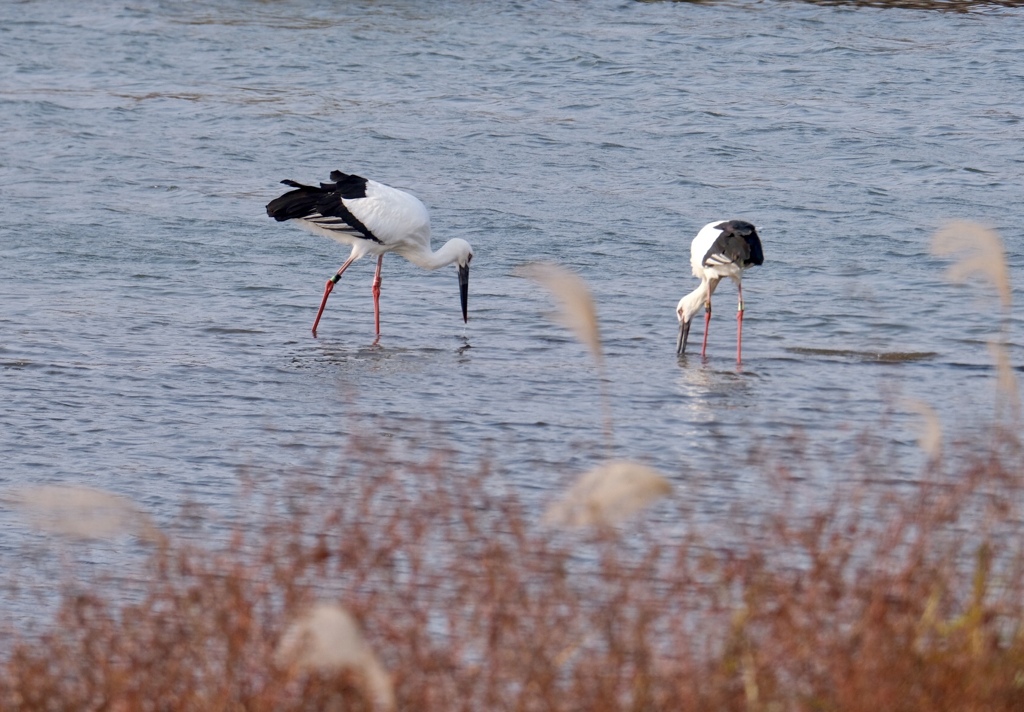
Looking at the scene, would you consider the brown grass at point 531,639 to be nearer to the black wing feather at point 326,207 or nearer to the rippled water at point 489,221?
the rippled water at point 489,221

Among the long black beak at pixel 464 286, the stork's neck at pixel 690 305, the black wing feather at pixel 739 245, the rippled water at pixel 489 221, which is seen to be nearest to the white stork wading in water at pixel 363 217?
Result: the long black beak at pixel 464 286

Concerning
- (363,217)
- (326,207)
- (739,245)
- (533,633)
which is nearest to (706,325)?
(739,245)

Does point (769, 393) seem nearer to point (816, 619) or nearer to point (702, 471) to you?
point (702, 471)

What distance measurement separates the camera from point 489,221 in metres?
13.8

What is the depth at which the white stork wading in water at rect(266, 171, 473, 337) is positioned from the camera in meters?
11.8

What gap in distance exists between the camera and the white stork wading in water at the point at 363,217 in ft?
38.6

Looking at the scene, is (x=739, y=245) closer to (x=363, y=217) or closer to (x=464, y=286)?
(x=464, y=286)

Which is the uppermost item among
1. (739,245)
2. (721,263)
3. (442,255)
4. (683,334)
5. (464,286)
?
(739,245)

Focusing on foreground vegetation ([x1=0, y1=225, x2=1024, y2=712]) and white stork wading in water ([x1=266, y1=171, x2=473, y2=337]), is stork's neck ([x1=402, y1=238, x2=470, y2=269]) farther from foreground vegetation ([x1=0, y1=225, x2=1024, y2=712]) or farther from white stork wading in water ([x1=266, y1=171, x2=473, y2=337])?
foreground vegetation ([x1=0, y1=225, x2=1024, y2=712])

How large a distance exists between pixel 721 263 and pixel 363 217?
2599mm

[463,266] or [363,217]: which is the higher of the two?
[363,217]

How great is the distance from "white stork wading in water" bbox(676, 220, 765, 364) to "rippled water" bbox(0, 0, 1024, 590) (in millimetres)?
212

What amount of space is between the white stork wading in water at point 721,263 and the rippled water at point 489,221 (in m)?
0.21

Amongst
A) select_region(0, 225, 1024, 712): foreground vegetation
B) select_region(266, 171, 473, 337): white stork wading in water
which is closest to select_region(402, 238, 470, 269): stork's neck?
select_region(266, 171, 473, 337): white stork wading in water
